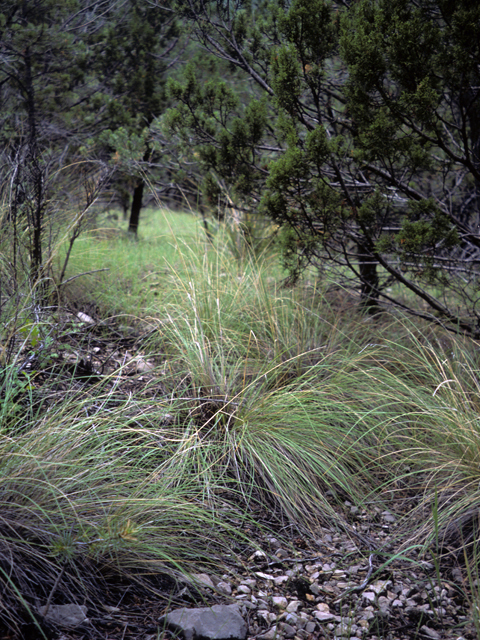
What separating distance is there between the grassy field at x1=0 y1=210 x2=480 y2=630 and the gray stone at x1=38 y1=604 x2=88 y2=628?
0.20 feet

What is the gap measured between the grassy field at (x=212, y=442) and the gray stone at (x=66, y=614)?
0.06 meters

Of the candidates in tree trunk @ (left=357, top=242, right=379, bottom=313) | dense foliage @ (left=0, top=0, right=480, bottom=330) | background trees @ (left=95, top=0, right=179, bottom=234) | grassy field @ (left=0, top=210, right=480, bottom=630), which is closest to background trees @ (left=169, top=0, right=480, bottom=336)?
dense foliage @ (left=0, top=0, right=480, bottom=330)

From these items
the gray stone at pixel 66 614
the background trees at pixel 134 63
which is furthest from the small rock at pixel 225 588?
the background trees at pixel 134 63

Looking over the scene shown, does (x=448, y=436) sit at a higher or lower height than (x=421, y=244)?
lower

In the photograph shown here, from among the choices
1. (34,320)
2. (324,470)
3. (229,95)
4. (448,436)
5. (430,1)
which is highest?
(430,1)

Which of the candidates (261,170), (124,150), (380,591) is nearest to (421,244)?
(261,170)

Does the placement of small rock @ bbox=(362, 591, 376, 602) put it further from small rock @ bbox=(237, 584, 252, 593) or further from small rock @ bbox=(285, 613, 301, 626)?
small rock @ bbox=(237, 584, 252, 593)

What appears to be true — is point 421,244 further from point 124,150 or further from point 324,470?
point 124,150

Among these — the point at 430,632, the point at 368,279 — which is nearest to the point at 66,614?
the point at 430,632

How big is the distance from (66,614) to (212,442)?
3.56 feet

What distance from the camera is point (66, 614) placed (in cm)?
179

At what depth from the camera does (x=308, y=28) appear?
3.00m

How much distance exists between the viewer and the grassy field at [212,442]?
197cm

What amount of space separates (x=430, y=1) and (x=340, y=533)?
291 centimetres
